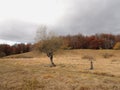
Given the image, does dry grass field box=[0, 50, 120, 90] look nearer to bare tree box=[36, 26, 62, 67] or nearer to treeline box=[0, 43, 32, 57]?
bare tree box=[36, 26, 62, 67]

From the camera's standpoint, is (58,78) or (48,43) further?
(48,43)

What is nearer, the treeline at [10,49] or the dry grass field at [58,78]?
the dry grass field at [58,78]

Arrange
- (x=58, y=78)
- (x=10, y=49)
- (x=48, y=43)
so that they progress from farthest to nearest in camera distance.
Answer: (x=10, y=49)
(x=48, y=43)
(x=58, y=78)

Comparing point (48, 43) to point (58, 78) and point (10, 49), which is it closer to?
point (58, 78)

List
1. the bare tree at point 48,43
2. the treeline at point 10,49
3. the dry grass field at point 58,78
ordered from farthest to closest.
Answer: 1. the treeline at point 10,49
2. the bare tree at point 48,43
3. the dry grass field at point 58,78

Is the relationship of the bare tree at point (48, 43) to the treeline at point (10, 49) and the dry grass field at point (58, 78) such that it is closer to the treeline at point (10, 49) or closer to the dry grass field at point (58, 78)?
the dry grass field at point (58, 78)

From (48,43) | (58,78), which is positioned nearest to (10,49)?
(48,43)

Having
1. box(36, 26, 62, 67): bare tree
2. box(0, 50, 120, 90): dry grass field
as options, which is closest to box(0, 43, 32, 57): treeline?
box(36, 26, 62, 67): bare tree

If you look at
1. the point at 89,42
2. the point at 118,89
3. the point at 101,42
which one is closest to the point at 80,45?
the point at 89,42

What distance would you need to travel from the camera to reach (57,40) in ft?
172

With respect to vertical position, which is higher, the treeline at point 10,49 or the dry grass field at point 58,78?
the treeline at point 10,49

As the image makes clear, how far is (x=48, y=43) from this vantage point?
51000 mm

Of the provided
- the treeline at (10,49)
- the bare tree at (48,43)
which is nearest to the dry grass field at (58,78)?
the bare tree at (48,43)

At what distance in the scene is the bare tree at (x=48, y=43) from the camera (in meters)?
50.3
